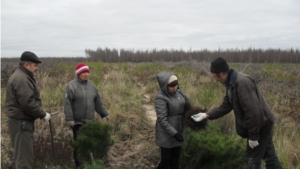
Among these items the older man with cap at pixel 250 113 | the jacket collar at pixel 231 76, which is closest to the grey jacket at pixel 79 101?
the older man with cap at pixel 250 113

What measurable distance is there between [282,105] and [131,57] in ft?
92.4

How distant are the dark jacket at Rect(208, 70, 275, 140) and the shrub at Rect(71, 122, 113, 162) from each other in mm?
1889

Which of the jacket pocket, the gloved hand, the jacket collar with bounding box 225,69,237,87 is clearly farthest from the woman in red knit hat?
the jacket pocket

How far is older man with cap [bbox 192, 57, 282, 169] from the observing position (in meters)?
3.37

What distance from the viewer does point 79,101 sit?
4648 millimetres

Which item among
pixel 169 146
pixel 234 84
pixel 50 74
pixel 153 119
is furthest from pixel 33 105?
pixel 50 74

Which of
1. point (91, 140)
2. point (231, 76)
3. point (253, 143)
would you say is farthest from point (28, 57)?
point (253, 143)

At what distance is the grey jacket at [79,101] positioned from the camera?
15.1 feet

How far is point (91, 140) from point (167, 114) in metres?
1.14

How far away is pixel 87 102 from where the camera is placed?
470cm

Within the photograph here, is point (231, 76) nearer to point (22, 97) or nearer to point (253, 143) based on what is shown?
point (253, 143)

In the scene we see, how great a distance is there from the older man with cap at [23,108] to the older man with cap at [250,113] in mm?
2390

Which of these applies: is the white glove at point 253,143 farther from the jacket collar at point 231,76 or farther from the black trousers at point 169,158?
the black trousers at point 169,158

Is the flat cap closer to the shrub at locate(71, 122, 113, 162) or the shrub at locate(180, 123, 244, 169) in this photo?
the shrub at locate(71, 122, 113, 162)
